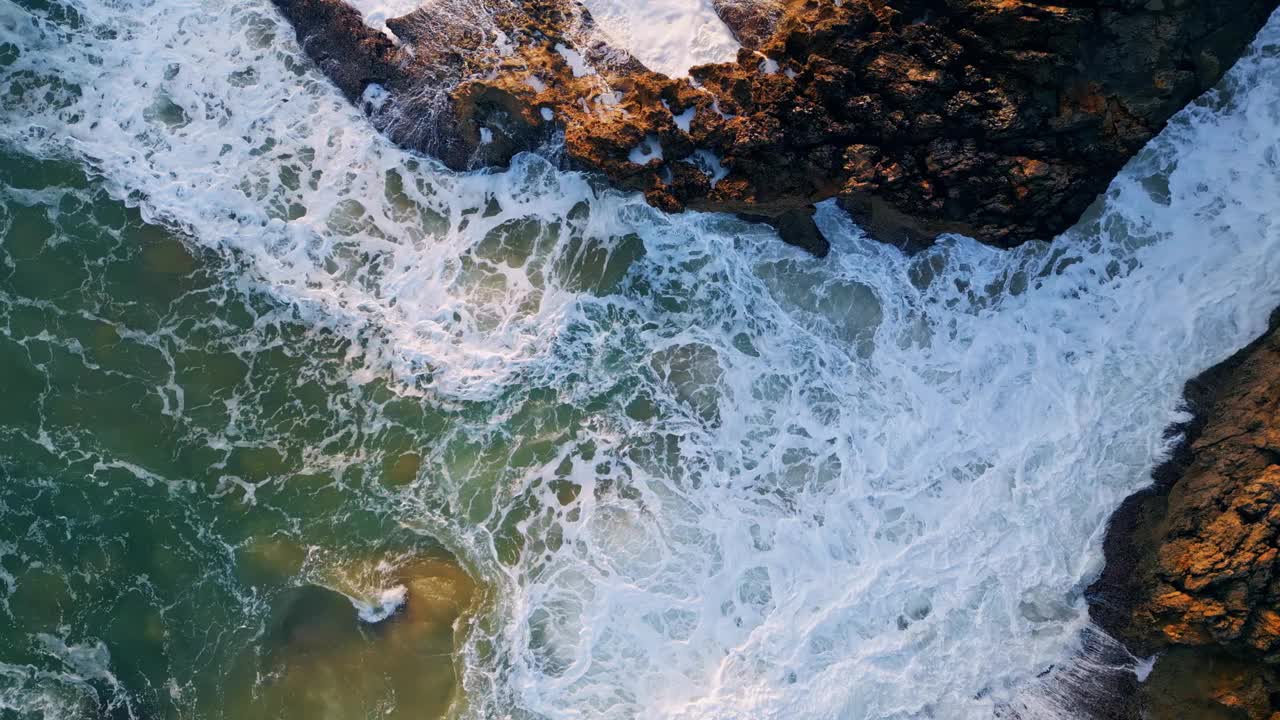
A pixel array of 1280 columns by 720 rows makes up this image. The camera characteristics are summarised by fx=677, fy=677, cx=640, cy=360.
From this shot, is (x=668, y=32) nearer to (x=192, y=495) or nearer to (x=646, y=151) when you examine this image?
(x=646, y=151)

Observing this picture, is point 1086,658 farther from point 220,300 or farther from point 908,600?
point 220,300

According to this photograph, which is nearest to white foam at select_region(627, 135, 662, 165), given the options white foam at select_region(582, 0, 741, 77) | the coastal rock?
the coastal rock

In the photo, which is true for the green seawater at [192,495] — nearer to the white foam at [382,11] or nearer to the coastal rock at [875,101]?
the white foam at [382,11]

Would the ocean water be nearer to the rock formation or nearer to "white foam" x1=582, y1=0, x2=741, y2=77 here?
the rock formation

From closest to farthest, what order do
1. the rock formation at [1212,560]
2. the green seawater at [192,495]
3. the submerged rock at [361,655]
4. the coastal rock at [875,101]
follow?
the rock formation at [1212,560] < the coastal rock at [875,101] < the submerged rock at [361,655] < the green seawater at [192,495]

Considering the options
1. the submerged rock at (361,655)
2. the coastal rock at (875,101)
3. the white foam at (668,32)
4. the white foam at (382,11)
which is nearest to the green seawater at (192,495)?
the submerged rock at (361,655)

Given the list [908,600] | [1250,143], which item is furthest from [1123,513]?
[1250,143]
